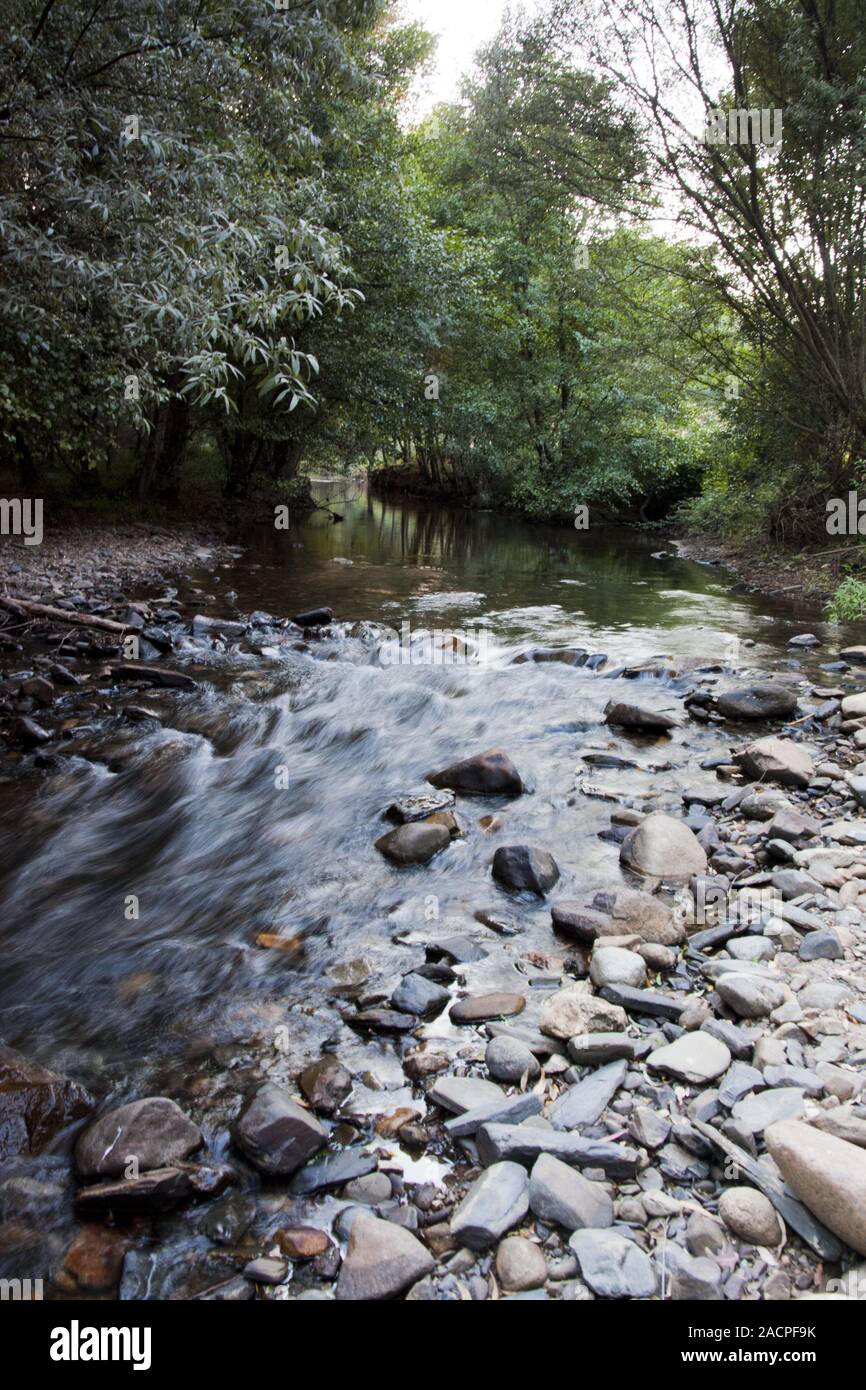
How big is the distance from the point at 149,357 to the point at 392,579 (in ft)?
19.0

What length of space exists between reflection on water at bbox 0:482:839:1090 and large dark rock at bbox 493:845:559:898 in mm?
109

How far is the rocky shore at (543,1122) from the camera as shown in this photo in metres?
2.04

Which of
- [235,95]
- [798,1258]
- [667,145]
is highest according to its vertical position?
[667,145]

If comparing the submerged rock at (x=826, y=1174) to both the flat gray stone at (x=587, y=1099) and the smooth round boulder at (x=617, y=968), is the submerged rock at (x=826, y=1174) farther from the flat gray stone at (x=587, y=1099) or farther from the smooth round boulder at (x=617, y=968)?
the smooth round boulder at (x=617, y=968)

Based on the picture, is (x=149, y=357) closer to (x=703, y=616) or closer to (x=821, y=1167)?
(x=703, y=616)

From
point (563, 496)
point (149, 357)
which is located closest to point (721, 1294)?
point (149, 357)

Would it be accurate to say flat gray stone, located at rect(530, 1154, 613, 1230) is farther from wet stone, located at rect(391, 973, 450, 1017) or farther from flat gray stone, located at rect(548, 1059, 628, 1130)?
wet stone, located at rect(391, 973, 450, 1017)

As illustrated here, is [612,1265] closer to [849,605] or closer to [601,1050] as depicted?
[601,1050]

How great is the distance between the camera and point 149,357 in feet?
37.7

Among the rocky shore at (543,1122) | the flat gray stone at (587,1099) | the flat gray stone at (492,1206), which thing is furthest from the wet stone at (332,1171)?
the flat gray stone at (587,1099)

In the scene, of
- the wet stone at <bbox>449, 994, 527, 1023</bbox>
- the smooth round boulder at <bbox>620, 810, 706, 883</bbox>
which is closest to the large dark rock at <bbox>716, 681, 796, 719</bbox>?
the smooth round boulder at <bbox>620, 810, 706, 883</bbox>

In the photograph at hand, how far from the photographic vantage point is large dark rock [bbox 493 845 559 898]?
4.18 metres

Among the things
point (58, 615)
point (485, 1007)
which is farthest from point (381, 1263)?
point (58, 615)

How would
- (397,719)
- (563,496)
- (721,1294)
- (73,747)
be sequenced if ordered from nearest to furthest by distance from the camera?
1. (721,1294)
2. (73,747)
3. (397,719)
4. (563,496)
